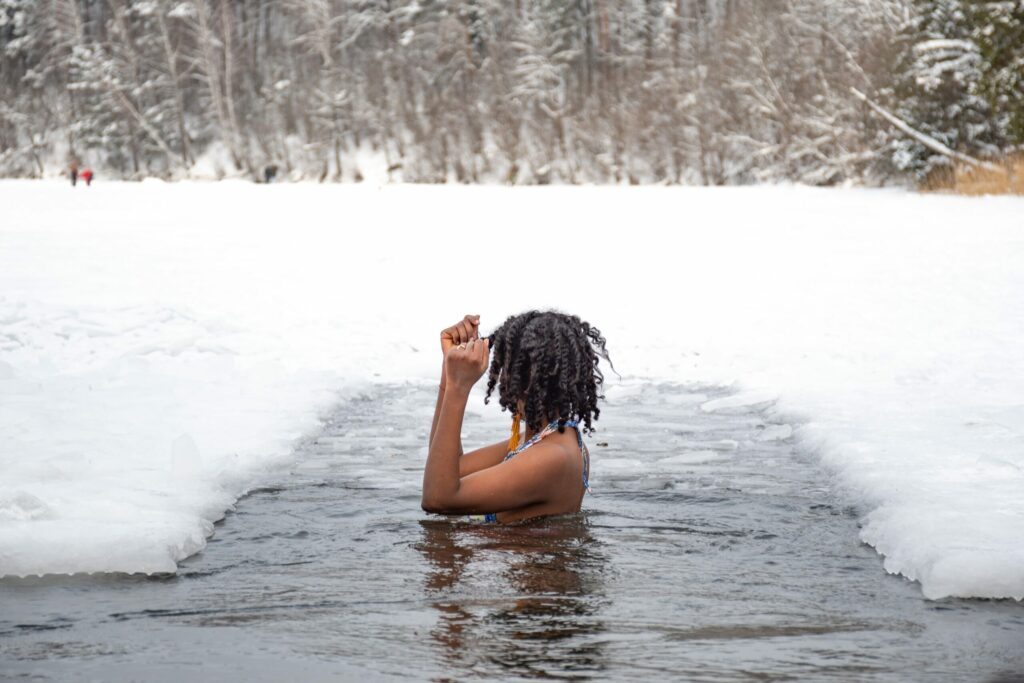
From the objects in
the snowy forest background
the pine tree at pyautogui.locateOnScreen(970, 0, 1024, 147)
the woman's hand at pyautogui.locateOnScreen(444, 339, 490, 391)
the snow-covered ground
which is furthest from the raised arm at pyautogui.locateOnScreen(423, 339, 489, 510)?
the snowy forest background

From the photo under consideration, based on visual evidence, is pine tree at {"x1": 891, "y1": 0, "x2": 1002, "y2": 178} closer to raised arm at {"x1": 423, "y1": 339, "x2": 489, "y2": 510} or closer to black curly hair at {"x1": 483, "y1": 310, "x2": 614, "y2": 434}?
black curly hair at {"x1": 483, "y1": 310, "x2": 614, "y2": 434}

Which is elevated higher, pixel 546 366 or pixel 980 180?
pixel 980 180

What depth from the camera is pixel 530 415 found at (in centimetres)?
468

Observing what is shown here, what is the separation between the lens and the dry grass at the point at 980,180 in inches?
997

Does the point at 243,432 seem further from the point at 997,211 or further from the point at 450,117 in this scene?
the point at 450,117

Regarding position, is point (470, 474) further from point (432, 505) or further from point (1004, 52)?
point (1004, 52)

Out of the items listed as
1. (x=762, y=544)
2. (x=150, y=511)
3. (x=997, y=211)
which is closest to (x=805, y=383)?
(x=762, y=544)

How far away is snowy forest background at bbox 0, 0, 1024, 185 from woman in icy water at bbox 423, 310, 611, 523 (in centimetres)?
2504

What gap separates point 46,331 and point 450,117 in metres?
43.0

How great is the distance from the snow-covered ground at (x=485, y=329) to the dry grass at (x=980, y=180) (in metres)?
2.25

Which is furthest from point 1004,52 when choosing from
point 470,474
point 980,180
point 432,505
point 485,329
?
point 432,505

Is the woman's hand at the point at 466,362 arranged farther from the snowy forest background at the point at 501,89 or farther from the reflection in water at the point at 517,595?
the snowy forest background at the point at 501,89

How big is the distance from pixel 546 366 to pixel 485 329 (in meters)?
8.98

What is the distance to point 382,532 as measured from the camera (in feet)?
16.5
